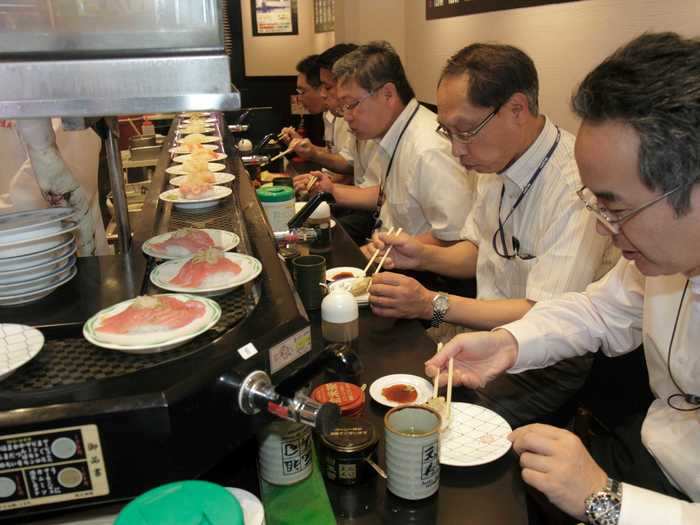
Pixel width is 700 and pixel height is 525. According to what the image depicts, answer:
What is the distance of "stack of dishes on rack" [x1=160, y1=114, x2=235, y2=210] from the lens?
2074 mm

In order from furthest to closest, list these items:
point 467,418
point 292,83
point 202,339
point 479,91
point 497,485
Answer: point 292,83 < point 479,91 < point 467,418 < point 497,485 < point 202,339

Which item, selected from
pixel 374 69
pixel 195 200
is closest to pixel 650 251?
pixel 195 200

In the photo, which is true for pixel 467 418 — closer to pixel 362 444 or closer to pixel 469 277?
pixel 362 444

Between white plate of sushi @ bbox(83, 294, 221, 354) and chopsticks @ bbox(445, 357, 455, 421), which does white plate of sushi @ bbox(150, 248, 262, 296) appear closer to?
white plate of sushi @ bbox(83, 294, 221, 354)

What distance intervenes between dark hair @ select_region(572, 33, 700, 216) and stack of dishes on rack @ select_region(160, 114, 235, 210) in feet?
4.48

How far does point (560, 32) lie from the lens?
9.52 feet

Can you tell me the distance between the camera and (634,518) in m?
1.15

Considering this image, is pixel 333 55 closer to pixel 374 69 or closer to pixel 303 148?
pixel 303 148

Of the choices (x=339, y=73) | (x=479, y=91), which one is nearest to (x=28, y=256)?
(x=479, y=91)

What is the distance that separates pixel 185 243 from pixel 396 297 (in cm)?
64

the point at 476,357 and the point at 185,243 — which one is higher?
the point at 185,243

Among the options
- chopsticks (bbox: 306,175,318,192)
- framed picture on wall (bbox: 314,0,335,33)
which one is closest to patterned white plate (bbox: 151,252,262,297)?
chopsticks (bbox: 306,175,318,192)

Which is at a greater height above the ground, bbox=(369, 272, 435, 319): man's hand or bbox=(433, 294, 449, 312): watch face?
bbox=(369, 272, 435, 319): man's hand

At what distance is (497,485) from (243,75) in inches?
345
